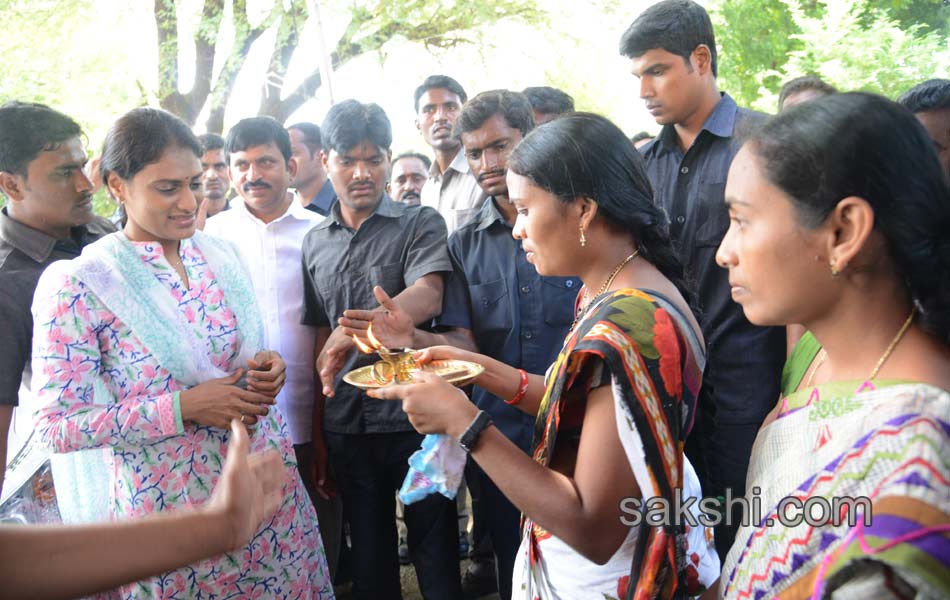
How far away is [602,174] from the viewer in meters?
2.02

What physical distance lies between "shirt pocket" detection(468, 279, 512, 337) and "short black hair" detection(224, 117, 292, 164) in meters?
1.62

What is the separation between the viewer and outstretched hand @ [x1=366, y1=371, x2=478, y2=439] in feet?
6.15

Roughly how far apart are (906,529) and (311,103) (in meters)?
13.6

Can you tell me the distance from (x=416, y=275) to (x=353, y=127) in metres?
0.87

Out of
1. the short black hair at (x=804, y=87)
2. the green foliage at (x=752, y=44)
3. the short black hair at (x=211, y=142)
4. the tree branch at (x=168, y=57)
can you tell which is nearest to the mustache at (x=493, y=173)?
A: the short black hair at (x=804, y=87)

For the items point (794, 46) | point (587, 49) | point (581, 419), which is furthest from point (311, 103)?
point (581, 419)

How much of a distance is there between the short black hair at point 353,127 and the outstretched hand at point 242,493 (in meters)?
2.33

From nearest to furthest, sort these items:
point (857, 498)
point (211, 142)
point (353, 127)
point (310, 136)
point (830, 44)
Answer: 1. point (857, 498)
2. point (353, 127)
3. point (310, 136)
4. point (211, 142)
5. point (830, 44)

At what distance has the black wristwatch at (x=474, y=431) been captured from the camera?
6.02ft

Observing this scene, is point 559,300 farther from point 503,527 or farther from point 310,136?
point 310,136

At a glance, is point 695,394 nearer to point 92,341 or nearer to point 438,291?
point 438,291

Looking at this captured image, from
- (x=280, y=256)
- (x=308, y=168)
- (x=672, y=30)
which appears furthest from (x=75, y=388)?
(x=308, y=168)

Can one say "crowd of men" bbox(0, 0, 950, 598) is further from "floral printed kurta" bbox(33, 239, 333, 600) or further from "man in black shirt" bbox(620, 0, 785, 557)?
"floral printed kurta" bbox(33, 239, 333, 600)

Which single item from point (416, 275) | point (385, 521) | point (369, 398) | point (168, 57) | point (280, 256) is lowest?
point (385, 521)
